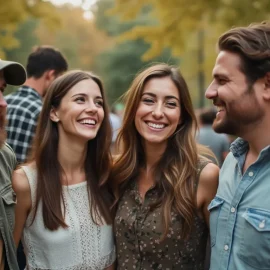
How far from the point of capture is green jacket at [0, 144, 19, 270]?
3186mm

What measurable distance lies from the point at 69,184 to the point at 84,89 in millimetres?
722

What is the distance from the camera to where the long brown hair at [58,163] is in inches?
141

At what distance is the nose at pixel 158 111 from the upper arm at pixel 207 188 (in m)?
0.52

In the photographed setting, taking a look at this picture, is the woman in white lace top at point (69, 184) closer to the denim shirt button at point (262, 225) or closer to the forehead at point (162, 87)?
the forehead at point (162, 87)

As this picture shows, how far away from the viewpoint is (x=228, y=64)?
291 centimetres

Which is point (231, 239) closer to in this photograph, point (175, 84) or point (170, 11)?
point (175, 84)

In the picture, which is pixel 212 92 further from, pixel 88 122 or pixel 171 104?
pixel 88 122

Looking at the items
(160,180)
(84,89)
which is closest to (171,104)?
(160,180)

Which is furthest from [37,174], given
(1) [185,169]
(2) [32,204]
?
(1) [185,169]

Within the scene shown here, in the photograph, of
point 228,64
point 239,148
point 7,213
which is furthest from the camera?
point 7,213

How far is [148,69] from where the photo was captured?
3.79 m

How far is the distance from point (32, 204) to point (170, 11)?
208 inches

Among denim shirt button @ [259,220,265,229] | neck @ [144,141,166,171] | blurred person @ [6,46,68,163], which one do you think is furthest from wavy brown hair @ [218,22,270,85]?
blurred person @ [6,46,68,163]

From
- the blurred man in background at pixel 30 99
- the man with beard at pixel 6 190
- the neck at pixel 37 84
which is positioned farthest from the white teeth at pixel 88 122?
the neck at pixel 37 84
